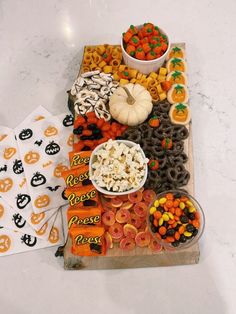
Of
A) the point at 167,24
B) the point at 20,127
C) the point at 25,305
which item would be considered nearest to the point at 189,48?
the point at 167,24

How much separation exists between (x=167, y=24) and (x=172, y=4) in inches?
4.6

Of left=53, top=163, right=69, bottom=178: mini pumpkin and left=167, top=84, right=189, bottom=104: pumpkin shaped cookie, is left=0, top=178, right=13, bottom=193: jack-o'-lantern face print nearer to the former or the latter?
left=53, top=163, right=69, bottom=178: mini pumpkin

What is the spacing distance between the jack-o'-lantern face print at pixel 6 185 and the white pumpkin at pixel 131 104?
409 mm

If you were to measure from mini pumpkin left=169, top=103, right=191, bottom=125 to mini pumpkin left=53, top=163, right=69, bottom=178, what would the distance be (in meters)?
0.39

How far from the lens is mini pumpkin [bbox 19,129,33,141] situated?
1324 mm

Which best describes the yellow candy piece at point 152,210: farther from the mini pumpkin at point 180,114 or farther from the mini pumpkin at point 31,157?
the mini pumpkin at point 31,157

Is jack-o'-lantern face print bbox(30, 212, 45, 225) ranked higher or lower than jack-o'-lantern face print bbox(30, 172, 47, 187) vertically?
lower

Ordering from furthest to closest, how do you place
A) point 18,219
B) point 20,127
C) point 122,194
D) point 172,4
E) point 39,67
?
point 172,4, point 39,67, point 20,127, point 18,219, point 122,194

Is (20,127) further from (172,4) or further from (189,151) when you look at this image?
(172,4)

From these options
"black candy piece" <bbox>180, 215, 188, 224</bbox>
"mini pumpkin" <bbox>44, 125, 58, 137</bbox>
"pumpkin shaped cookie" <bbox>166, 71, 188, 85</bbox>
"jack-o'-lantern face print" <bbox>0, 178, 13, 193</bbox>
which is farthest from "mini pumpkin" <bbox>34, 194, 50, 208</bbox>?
"pumpkin shaped cookie" <bbox>166, 71, 188, 85</bbox>

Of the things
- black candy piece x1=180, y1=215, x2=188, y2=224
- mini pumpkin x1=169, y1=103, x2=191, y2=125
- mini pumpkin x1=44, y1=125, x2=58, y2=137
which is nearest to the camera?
black candy piece x1=180, y1=215, x2=188, y2=224

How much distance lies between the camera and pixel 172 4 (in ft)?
5.32

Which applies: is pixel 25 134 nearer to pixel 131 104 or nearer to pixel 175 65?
pixel 131 104

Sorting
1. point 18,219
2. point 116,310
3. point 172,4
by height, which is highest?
point 172,4
